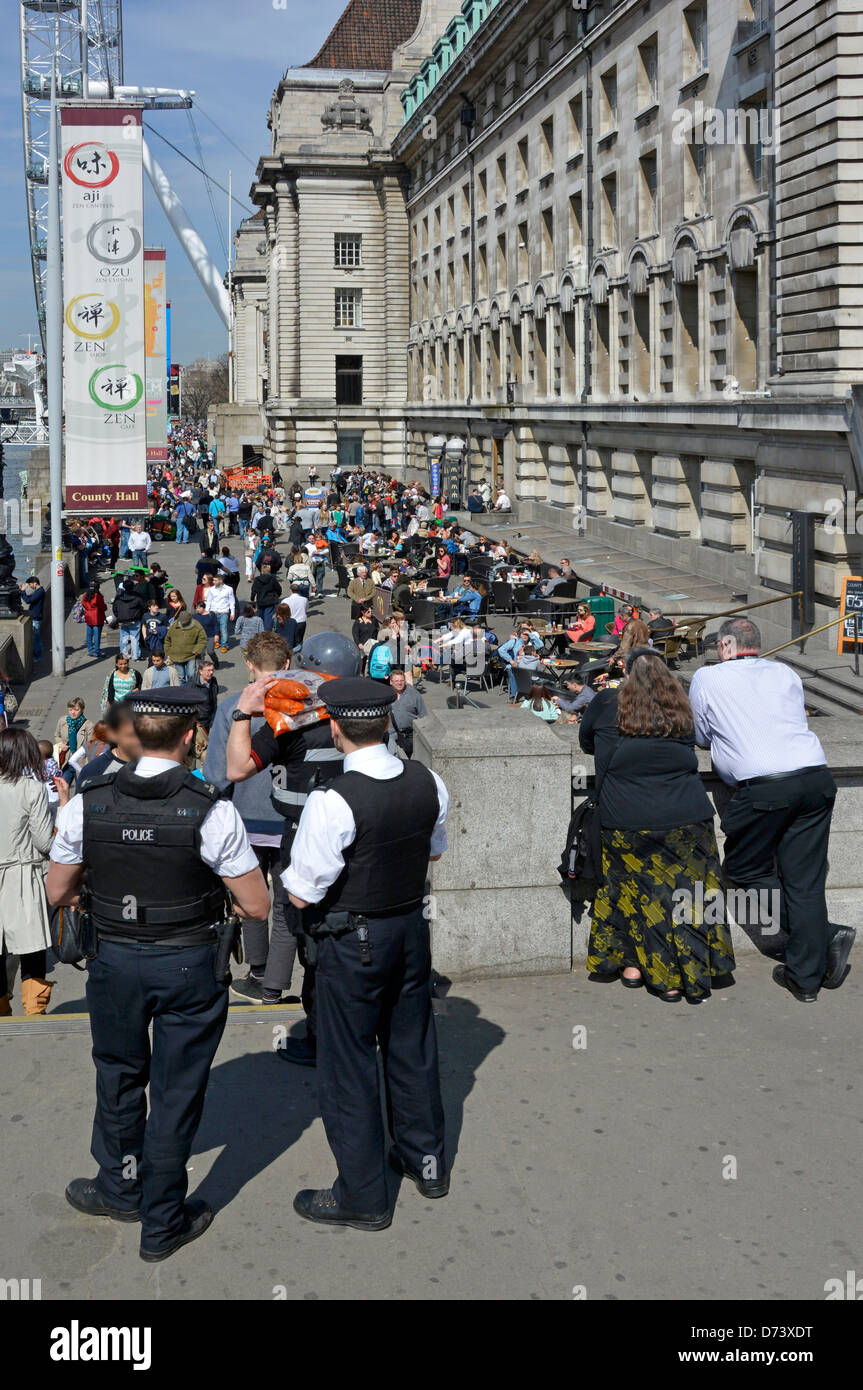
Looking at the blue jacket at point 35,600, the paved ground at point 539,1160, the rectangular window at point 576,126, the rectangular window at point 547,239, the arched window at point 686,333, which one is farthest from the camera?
the rectangular window at point 547,239

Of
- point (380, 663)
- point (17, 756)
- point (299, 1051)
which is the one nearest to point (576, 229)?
point (380, 663)

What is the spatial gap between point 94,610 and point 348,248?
48.7m

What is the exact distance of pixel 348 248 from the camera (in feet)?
231

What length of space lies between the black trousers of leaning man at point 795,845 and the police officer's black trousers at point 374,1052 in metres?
2.27

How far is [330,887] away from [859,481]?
1835 centimetres

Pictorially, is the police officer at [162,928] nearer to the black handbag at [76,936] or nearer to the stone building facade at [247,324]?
the black handbag at [76,936]

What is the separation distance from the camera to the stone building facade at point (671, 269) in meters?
22.5

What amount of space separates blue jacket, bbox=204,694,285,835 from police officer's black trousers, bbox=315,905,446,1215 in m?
2.31

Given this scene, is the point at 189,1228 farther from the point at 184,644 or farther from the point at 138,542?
the point at 138,542

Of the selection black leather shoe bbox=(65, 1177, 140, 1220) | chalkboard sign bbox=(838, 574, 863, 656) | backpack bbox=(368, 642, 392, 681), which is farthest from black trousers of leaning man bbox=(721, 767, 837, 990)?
chalkboard sign bbox=(838, 574, 863, 656)

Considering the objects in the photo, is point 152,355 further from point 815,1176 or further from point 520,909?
point 815,1176

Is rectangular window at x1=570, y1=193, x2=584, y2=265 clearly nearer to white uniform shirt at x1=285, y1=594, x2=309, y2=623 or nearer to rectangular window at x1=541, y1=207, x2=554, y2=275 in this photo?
rectangular window at x1=541, y1=207, x2=554, y2=275

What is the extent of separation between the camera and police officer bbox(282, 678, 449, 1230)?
4.94m

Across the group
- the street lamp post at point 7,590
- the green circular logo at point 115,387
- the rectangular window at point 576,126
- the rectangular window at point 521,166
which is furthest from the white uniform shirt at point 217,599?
the rectangular window at point 521,166
